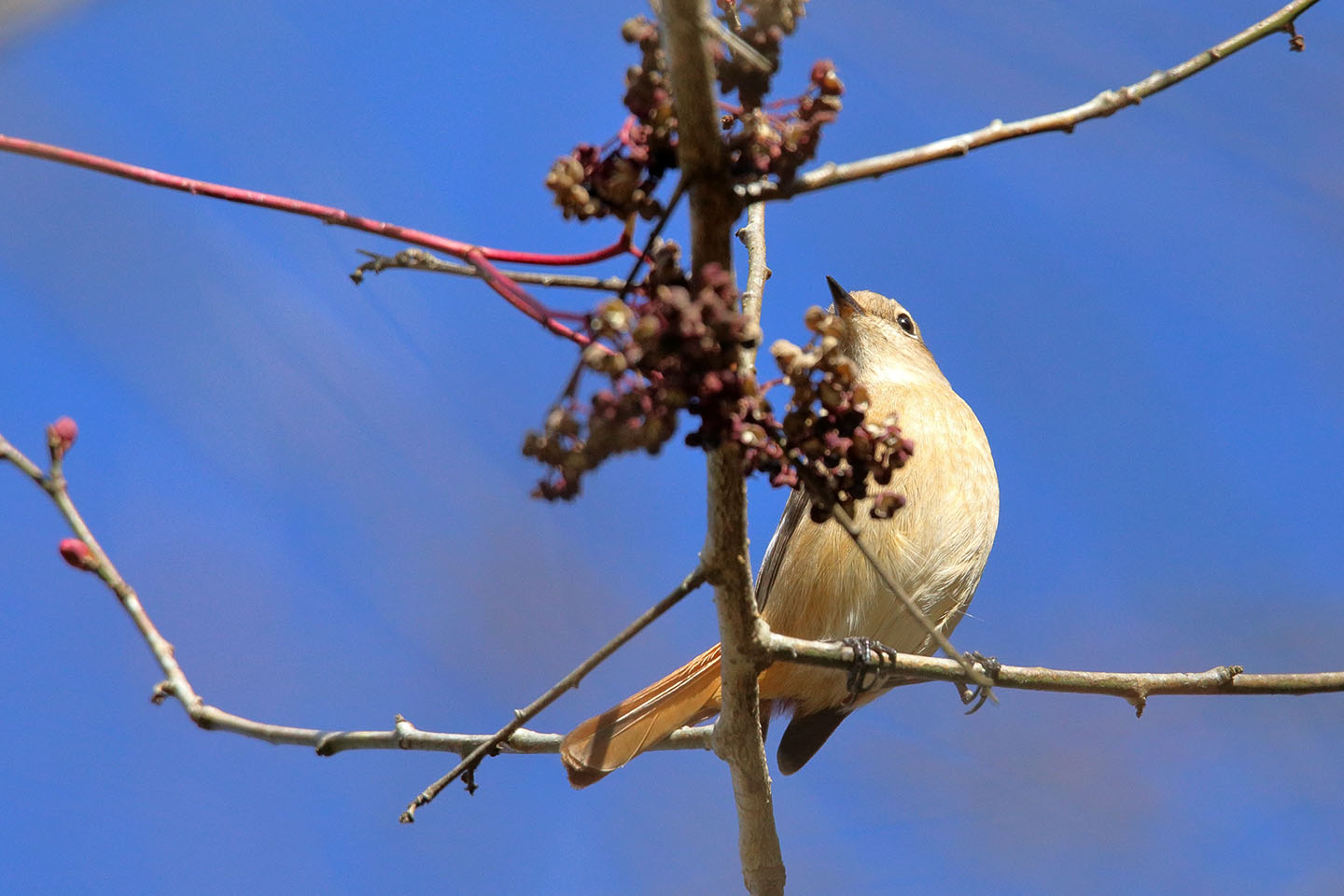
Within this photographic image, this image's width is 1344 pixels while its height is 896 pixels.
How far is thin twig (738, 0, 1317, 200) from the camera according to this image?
1.75 metres

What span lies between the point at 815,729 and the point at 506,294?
3.41 meters

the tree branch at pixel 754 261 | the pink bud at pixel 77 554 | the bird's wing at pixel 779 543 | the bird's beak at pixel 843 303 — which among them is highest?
the bird's beak at pixel 843 303

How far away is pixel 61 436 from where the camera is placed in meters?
2.47

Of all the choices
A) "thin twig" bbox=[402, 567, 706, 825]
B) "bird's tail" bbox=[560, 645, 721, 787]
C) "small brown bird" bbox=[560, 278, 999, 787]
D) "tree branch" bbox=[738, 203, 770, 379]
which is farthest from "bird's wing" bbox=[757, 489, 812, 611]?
"thin twig" bbox=[402, 567, 706, 825]

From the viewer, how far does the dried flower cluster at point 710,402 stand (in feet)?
5.67

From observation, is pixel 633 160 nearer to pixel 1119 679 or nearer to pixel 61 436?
pixel 61 436

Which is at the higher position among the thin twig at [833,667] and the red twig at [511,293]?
the red twig at [511,293]

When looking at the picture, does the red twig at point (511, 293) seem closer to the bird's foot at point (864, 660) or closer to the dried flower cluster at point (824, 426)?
the dried flower cluster at point (824, 426)

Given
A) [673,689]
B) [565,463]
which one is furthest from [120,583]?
[673,689]

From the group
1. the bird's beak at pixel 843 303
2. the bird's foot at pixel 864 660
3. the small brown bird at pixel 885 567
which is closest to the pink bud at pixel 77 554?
the bird's foot at pixel 864 660

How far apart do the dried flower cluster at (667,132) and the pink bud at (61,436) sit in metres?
1.30

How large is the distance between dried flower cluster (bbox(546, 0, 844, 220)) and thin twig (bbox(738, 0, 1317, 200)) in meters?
0.05

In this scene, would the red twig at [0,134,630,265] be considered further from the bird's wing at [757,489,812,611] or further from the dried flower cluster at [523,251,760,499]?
the bird's wing at [757,489,812,611]

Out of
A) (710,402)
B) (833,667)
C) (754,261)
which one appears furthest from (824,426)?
(754,261)
